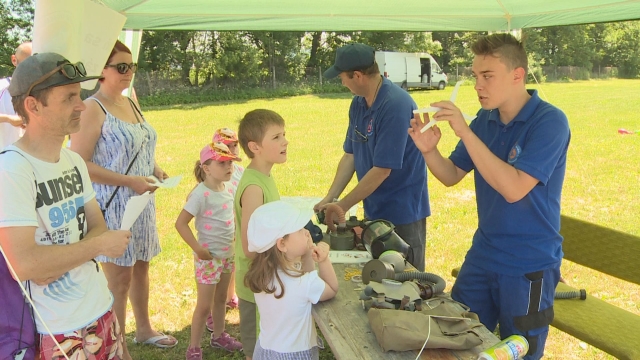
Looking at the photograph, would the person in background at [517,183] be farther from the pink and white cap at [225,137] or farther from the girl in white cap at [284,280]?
the pink and white cap at [225,137]

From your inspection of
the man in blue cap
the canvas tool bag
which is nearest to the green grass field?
the man in blue cap

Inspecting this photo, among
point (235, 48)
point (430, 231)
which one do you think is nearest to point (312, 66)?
point (235, 48)

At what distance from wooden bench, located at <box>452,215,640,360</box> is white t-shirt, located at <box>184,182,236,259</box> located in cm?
168

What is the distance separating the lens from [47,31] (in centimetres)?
216

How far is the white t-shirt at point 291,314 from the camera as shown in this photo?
2092mm

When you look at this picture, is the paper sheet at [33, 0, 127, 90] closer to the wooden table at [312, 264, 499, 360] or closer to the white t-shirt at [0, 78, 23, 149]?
the white t-shirt at [0, 78, 23, 149]

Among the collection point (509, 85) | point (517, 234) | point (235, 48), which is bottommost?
point (517, 234)

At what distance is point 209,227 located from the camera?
343cm

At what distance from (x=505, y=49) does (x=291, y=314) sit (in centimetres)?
146

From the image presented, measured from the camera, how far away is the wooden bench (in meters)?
2.77

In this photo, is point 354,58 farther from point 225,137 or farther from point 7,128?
point 7,128

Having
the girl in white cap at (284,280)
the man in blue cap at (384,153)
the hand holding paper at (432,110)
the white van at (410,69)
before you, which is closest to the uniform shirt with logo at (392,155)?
the man in blue cap at (384,153)

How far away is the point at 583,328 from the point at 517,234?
1009 mm

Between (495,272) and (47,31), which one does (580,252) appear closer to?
(495,272)
